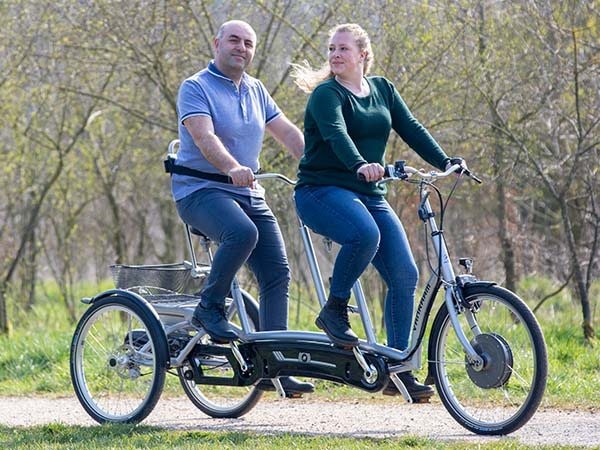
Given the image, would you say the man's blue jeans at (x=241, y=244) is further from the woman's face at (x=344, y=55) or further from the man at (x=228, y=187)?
the woman's face at (x=344, y=55)

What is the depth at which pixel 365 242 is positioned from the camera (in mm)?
5977

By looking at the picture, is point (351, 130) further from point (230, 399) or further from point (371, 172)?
point (230, 399)

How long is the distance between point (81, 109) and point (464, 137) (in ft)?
14.7

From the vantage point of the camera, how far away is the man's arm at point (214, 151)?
614 cm

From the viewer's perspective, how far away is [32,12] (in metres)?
11.6

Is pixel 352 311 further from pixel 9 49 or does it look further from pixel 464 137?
pixel 9 49

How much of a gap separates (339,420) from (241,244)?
47.7 inches

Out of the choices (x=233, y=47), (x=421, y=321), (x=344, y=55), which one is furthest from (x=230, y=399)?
(x=344, y=55)

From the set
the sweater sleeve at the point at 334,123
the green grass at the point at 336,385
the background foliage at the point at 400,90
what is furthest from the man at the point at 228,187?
the background foliage at the point at 400,90

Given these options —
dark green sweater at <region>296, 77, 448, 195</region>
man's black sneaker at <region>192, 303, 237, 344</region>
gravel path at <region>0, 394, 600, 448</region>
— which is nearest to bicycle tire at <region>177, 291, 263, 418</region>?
gravel path at <region>0, 394, 600, 448</region>

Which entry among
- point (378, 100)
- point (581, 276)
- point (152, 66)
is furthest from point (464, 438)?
point (152, 66)

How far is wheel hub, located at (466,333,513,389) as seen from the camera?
584 cm

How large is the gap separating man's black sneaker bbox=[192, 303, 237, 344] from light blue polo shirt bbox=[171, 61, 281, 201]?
609 millimetres

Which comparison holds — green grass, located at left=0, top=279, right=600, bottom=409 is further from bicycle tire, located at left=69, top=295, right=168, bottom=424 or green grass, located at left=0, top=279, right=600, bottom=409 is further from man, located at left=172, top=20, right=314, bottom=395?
man, located at left=172, top=20, right=314, bottom=395
